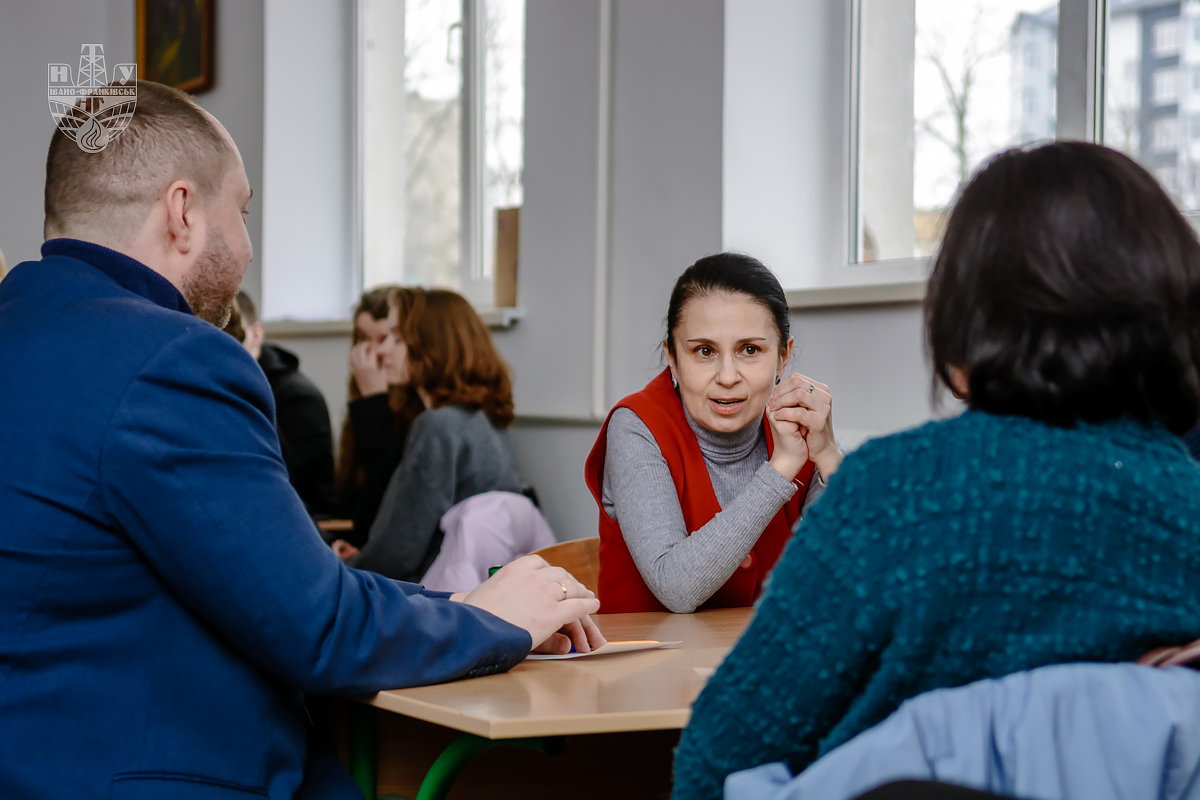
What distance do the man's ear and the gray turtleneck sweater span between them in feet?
2.84

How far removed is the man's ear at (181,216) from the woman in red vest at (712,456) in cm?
87

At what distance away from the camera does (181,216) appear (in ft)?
4.11

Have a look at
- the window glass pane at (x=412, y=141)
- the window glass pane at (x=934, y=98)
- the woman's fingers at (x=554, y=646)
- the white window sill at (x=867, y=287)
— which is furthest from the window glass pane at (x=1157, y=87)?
the window glass pane at (x=412, y=141)

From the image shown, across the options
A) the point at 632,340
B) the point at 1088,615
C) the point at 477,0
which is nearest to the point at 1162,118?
the point at 632,340

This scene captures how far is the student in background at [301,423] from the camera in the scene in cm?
368

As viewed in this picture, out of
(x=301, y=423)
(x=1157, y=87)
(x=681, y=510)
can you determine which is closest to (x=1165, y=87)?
(x=1157, y=87)

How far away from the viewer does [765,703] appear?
31.9 inches

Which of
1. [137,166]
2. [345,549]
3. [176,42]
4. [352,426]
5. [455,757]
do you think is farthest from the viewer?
[176,42]

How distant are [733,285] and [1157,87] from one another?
3.39ft

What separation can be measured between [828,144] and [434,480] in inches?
57.8

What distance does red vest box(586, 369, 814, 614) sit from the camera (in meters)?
1.88

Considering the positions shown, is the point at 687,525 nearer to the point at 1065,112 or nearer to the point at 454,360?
the point at 1065,112

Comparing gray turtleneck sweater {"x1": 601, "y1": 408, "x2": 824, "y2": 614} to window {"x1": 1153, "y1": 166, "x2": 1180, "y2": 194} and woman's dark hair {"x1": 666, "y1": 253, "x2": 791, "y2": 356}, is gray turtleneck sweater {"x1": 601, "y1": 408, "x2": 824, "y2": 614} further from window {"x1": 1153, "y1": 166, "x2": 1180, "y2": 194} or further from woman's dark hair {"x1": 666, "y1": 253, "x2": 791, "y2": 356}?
window {"x1": 1153, "y1": 166, "x2": 1180, "y2": 194}

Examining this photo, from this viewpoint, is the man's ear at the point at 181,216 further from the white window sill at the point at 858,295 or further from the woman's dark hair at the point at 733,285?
the white window sill at the point at 858,295
